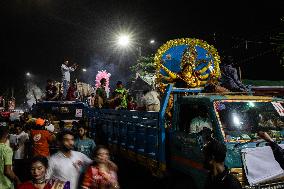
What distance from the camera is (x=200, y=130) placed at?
19.2 feet

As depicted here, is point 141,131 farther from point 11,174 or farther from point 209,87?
point 11,174

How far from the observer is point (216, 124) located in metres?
5.41

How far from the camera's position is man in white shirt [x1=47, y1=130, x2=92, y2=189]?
4070mm

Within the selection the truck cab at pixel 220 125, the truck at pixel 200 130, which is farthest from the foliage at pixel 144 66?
the truck cab at pixel 220 125

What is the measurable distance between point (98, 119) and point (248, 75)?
21690 mm

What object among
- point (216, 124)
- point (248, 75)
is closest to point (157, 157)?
point (216, 124)

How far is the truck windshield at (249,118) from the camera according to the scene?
212 inches

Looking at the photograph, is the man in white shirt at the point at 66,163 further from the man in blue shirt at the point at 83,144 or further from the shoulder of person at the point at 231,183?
the man in blue shirt at the point at 83,144

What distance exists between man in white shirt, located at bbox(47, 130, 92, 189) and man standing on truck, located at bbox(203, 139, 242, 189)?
1.65 meters

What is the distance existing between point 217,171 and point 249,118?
3.11 metres

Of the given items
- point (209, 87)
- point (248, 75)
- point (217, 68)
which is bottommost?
point (209, 87)

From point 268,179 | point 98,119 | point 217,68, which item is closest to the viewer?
point 268,179

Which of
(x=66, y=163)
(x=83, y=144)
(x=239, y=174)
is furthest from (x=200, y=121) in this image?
(x=66, y=163)

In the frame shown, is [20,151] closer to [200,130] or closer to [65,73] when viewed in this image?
[200,130]
